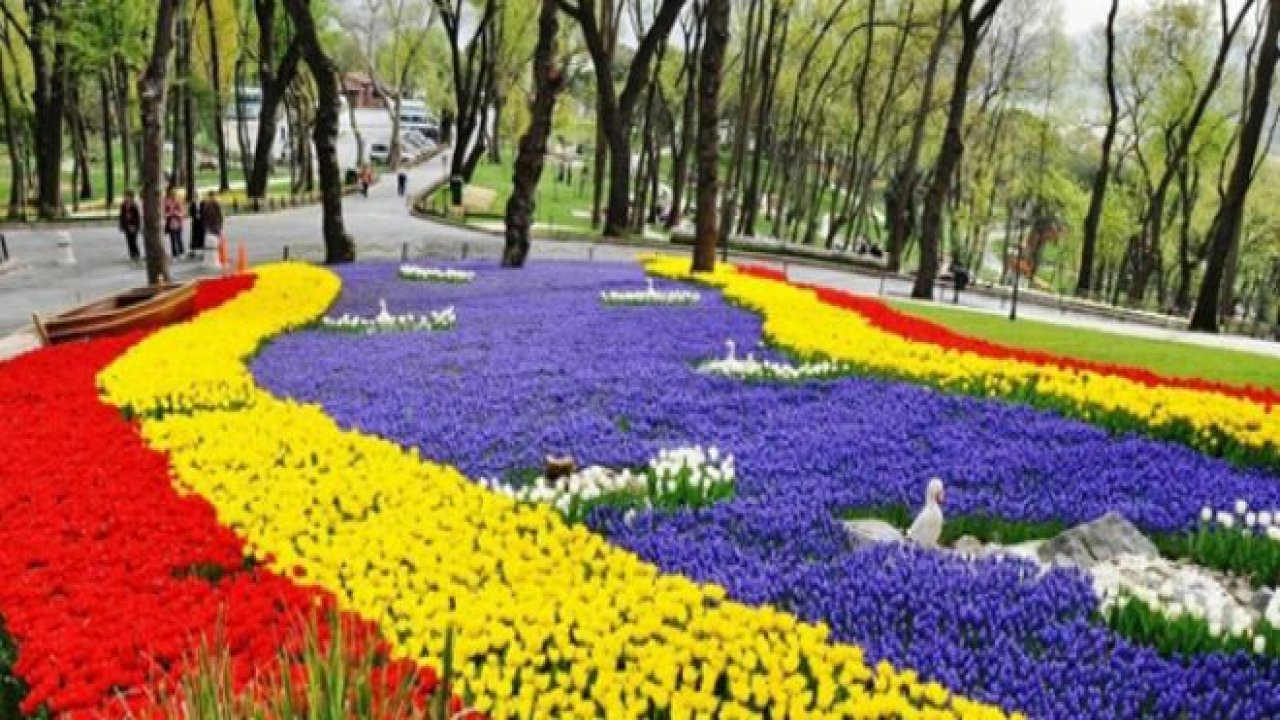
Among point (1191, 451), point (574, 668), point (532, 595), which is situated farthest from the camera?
point (1191, 451)

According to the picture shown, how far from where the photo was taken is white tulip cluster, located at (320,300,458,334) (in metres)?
14.6

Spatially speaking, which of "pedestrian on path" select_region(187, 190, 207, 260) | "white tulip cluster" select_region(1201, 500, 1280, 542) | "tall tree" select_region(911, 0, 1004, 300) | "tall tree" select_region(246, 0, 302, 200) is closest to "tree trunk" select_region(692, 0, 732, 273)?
"tall tree" select_region(911, 0, 1004, 300)

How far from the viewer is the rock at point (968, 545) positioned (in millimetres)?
6336

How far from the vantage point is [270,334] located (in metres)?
13.9

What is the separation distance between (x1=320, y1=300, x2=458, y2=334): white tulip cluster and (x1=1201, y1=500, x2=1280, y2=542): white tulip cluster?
412 inches

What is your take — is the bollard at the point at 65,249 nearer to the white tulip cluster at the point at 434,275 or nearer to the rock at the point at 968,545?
the white tulip cluster at the point at 434,275

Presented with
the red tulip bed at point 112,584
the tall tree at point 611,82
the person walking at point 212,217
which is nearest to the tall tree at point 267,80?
the tall tree at point 611,82

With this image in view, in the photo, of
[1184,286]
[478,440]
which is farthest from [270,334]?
[1184,286]

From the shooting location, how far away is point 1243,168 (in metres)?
22.8

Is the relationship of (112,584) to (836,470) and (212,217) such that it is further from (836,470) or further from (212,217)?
(212,217)

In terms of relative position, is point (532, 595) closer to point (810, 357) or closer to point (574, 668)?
point (574, 668)

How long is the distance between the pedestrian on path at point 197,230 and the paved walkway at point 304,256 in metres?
1.17

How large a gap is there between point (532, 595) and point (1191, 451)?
6113 millimetres

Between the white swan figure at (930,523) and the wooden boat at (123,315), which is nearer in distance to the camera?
the white swan figure at (930,523)
